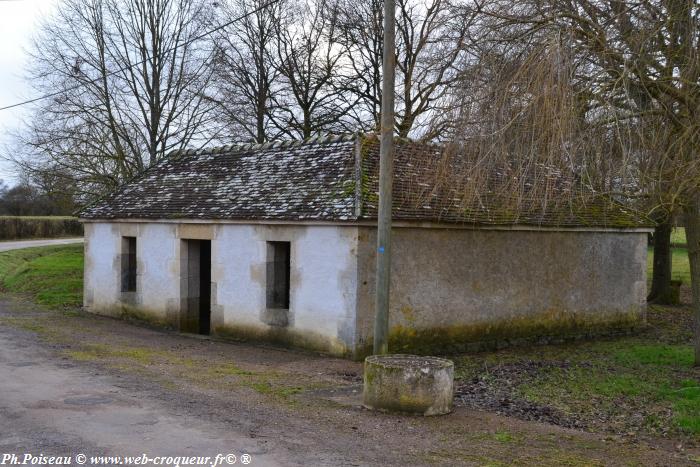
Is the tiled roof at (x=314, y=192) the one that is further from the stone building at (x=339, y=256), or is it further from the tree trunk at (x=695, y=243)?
the tree trunk at (x=695, y=243)

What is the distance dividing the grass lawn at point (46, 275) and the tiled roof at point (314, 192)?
4.18 metres

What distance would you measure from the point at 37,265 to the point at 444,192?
1883cm

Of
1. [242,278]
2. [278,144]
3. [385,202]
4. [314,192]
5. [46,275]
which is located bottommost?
[46,275]

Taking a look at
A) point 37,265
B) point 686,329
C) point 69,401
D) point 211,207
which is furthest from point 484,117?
point 37,265

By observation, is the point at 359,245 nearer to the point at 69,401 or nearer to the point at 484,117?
the point at 484,117

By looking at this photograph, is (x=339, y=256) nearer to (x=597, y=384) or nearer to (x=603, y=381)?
(x=597, y=384)

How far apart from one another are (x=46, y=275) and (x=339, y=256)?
15.7 meters

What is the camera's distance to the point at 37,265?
87.5ft

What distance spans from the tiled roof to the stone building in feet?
0.14

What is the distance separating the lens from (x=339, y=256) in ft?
41.5

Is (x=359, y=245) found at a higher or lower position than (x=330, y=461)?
higher

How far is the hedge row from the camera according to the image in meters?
43.3

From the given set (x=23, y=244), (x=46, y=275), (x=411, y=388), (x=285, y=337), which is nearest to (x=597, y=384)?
(x=411, y=388)

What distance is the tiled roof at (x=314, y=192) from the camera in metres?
13.1
